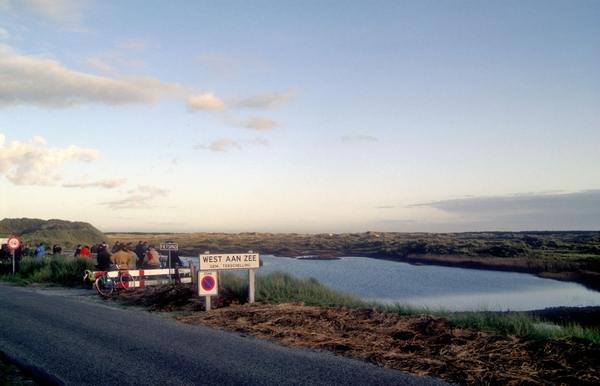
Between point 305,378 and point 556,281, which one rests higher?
point 305,378

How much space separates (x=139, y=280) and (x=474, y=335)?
13.2 m

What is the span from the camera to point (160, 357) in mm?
7703

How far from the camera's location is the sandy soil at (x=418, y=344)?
6625mm

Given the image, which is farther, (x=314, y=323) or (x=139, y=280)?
(x=139, y=280)

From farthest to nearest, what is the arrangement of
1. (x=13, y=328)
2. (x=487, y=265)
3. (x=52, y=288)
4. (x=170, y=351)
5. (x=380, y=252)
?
1. (x=380, y=252)
2. (x=487, y=265)
3. (x=52, y=288)
4. (x=13, y=328)
5. (x=170, y=351)

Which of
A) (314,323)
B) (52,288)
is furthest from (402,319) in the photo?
(52,288)

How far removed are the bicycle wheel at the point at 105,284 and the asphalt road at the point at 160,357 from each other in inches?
245

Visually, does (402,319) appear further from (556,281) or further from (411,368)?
(556,281)

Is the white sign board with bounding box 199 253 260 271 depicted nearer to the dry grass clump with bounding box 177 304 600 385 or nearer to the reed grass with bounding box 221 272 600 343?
the reed grass with bounding box 221 272 600 343

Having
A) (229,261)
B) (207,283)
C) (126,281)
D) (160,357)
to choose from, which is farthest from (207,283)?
(126,281)

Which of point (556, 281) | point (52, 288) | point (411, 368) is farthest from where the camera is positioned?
point (556, 281)

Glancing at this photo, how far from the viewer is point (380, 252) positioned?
6806 centimetres

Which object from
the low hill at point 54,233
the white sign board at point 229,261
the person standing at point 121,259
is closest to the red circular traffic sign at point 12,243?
the person standing at point 121,259

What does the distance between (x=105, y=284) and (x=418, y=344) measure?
1309cm
